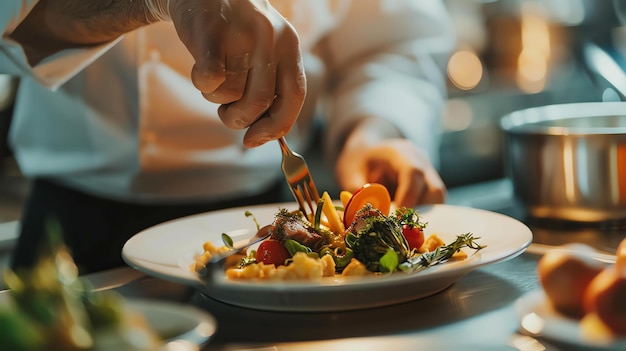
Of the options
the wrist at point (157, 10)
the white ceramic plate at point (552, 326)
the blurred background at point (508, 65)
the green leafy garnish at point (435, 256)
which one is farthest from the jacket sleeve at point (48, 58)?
the blurred background at point (508, 65)

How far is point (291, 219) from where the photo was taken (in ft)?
2.88

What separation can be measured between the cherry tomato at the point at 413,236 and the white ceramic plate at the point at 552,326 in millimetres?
229

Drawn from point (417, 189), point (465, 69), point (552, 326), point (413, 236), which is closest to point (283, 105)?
point (413, 236)

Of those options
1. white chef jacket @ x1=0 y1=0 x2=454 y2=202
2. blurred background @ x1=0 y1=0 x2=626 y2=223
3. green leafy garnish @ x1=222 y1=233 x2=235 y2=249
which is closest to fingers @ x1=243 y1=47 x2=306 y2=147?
green leafy garnish @ x1=222 y1=233 x2=235 y2=249

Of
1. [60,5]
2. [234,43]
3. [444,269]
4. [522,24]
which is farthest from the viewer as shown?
[522,24]

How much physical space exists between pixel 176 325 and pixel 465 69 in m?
2.76

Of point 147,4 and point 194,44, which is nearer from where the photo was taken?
point 194,44

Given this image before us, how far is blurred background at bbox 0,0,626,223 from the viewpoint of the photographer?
292cm

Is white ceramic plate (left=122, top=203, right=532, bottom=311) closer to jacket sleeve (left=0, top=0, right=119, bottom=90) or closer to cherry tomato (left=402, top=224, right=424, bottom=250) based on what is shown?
cherry tomato (left=402, top=224, right=424, bottom=250)

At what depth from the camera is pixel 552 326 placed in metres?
0.57

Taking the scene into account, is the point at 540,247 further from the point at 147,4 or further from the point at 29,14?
the point at 29,14

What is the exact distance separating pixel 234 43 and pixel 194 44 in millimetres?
43

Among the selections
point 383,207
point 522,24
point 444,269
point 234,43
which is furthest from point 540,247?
point 522,24

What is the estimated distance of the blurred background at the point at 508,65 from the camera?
2924mm
